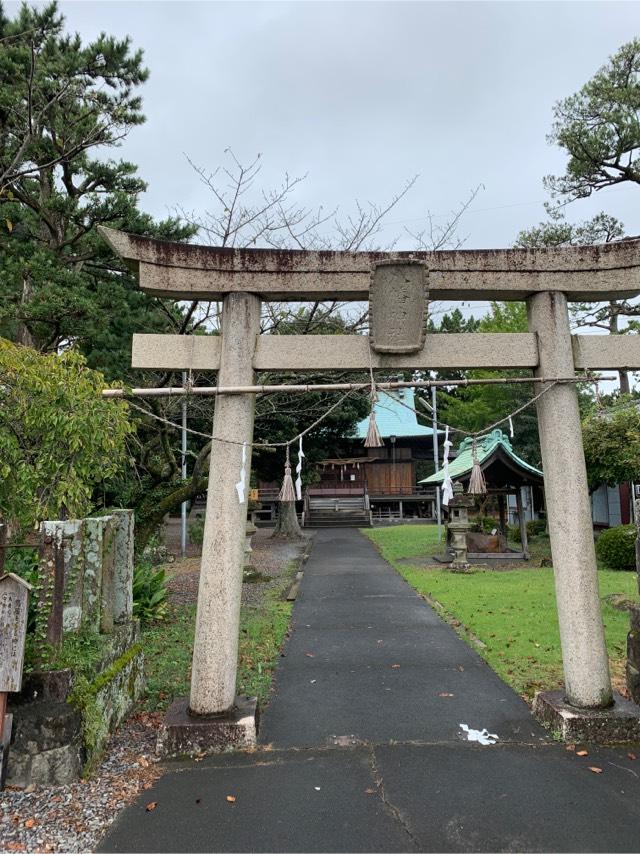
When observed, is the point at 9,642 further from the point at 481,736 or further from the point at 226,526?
the point at 481,736

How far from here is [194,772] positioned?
14.2 ft

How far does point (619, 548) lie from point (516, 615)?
701 cm

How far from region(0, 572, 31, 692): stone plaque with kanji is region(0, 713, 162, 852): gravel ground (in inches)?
31.8

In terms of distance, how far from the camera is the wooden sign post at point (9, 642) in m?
3.96

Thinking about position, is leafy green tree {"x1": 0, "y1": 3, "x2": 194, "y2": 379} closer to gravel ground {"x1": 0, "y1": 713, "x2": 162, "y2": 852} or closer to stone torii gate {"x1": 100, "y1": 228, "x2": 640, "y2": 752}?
stone torii gate {"x1": 100, "y1": 228, "x2": 640, "y2": 752}

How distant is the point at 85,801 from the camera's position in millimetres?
3934

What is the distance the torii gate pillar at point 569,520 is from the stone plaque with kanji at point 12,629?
4.52 meters

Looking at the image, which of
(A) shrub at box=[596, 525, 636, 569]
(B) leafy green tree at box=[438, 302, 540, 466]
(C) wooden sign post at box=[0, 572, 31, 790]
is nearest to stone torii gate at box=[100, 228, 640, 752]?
(C) wooden sign post at box=[0, 572, 31, 790]

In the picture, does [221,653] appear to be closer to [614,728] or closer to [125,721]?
[125,721]

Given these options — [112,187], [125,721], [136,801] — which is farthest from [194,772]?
[112,187]

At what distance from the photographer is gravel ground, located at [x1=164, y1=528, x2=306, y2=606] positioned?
12117 mm

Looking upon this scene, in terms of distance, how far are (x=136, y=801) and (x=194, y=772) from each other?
51 centimetres

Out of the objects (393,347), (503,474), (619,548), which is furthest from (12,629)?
(503,474)

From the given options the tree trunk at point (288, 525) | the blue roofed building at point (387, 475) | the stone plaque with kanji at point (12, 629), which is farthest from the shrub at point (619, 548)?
the blue roofed building at point (387, 475)
